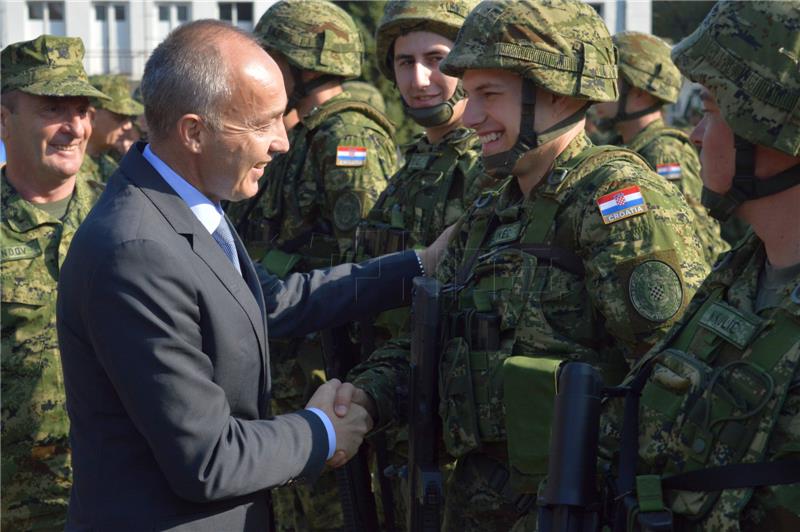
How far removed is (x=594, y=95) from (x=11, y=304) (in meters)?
3.27

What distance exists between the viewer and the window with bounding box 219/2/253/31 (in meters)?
30.4

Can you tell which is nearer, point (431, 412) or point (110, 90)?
point (431, 412)

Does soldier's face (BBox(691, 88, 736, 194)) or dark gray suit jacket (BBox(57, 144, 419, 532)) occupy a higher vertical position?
soldier's face (BBox(691, 88, 736, 194))

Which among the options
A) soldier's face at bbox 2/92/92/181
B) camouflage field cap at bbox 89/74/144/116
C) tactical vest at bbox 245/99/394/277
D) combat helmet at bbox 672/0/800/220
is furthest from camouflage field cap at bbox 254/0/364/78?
camouflage field cap at bbox 89/74/144/116

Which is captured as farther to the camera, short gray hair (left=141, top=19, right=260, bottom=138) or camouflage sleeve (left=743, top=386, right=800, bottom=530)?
short gray hair (left=141, top=19, right=260, bottom=138)

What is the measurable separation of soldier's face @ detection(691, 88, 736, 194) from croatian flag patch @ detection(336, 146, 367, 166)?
3.45 meters

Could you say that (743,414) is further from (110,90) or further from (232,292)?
(110,90)

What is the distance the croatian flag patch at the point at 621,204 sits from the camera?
3461 mm

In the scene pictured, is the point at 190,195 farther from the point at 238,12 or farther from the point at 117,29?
the point at 117,29

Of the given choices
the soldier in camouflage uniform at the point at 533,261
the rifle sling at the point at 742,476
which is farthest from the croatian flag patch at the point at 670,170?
the rifle sling at the point at 742,476

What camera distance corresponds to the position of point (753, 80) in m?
2.66

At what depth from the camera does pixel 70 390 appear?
3188 mm

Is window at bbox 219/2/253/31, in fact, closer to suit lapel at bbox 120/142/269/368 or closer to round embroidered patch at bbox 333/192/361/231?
round embroidered patch at bbox 333/192/361/231

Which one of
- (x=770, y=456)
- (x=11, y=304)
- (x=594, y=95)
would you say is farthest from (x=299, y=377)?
(x=770, y=456)
